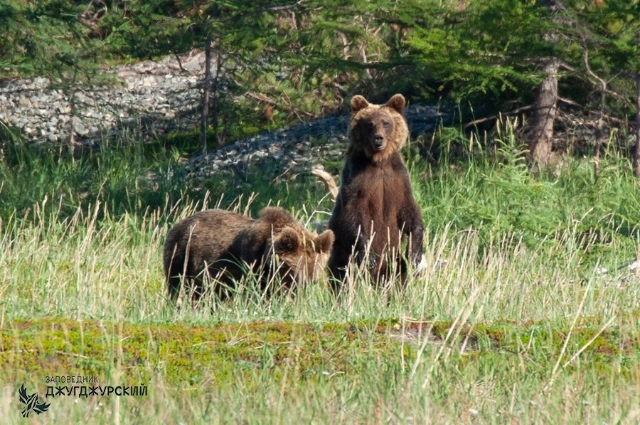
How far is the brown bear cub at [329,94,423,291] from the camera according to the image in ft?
30.5

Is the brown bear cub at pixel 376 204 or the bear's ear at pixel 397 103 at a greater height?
the bear's ear at pixel 397 103

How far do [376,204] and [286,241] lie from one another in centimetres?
165

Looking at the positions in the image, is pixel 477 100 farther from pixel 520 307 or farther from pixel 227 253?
pixel 520 307

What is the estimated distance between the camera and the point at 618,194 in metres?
11.6

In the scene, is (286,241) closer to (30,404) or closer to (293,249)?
(293,249)

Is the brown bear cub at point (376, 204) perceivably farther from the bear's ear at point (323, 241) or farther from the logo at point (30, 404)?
the logo at point (30, 404)

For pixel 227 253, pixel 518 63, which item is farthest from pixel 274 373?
pixel 518 63

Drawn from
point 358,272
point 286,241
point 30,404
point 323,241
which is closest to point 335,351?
point 30,404

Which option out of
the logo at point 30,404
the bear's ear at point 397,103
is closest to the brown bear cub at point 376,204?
the bear's ear at point 397,103

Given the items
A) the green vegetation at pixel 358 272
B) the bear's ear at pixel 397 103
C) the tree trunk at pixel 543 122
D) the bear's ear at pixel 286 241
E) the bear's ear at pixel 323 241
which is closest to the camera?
the green vegetation at pixel 358 272

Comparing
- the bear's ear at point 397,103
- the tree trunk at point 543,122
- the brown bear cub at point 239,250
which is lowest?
the brown bear cub at point 239,250

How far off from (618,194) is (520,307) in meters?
5.43

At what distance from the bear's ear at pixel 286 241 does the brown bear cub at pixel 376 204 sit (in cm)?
119

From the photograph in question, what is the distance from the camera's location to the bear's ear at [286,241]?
787 cm
